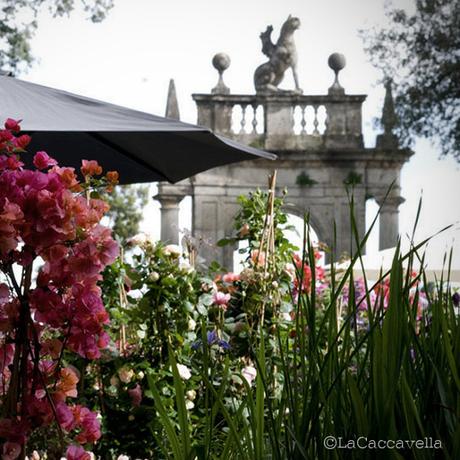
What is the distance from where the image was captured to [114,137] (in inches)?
210

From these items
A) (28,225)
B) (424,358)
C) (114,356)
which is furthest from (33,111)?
(424,358)

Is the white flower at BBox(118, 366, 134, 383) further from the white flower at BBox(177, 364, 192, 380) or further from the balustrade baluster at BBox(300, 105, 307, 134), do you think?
the balustrade baluster at BBox(300, 105, 307, 134)

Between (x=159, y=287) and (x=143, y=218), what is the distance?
3019cm

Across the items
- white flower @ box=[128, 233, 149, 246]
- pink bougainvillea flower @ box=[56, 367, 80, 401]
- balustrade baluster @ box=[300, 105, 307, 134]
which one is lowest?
pink bougainvillea flower @ box=[56, 367, 80, 401]

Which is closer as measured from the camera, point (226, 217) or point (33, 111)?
point (33, 111)

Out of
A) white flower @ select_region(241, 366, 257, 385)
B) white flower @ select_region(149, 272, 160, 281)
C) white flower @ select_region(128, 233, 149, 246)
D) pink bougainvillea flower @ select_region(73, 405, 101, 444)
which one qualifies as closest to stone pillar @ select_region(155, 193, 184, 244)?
white flower @ select_region(128, 233, 149, 246)

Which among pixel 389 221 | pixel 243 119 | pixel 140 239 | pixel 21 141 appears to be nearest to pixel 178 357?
pixel 140 239

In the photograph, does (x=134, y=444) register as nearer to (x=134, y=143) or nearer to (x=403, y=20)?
(x=134, y=143)

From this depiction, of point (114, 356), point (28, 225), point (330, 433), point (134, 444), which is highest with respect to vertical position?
point (28, 225)

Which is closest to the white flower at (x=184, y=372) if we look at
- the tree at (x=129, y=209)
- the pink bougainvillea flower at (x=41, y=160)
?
the pink bougainvillea flower at (x=41, y=160)

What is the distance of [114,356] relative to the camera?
4.38m

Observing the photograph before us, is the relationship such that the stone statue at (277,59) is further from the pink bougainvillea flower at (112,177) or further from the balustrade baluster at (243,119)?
the pink bougainvillea flower at (112,177)

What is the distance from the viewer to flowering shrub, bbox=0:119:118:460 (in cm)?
231

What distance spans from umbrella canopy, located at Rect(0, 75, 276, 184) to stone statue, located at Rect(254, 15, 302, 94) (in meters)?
13.3
